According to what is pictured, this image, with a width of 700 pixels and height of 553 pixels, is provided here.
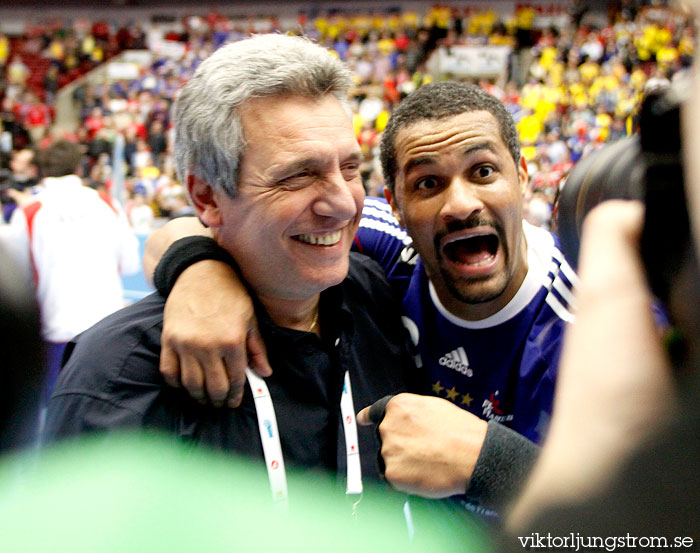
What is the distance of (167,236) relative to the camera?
2047 mm

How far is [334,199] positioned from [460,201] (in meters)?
0.45

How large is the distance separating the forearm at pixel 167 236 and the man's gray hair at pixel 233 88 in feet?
1.18

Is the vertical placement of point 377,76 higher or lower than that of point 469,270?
lower

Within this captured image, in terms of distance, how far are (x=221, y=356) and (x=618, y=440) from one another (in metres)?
1.07

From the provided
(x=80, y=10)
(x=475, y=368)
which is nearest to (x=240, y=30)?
(x=80, y=10)

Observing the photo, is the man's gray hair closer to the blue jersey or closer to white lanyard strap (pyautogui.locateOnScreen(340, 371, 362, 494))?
white lanyard strap (pyautogui.locateOnScreen(340, 371, 362, 494))

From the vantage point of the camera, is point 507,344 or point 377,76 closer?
point 507,344

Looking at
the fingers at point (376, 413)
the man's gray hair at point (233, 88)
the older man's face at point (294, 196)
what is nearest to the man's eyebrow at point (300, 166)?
the older man's face at point (294, 196)

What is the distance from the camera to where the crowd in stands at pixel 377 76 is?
41.0 feet

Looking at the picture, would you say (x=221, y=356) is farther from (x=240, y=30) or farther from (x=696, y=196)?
(x=240, y=30)

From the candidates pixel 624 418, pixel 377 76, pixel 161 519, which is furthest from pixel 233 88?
pixel 377 76

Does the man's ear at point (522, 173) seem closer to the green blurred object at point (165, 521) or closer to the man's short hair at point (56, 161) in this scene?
the green blurred object at point (165, 521)

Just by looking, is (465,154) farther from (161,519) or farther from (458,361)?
(161,519)

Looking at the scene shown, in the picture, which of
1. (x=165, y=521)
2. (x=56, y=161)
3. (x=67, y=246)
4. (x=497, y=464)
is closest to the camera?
(x=165, y=521)
